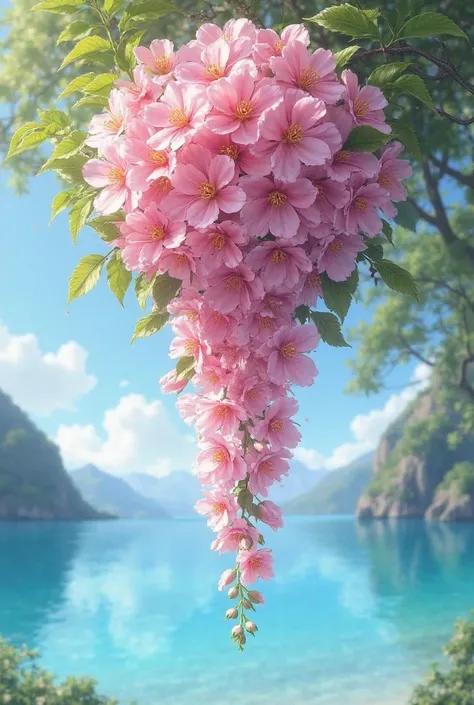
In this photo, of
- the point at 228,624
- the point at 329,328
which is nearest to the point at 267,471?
the point at 329,328

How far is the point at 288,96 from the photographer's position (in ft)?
3.41

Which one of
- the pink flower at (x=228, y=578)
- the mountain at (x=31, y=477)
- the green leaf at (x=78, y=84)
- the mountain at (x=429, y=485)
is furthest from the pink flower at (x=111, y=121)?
the mountain at (x=31, y=477)

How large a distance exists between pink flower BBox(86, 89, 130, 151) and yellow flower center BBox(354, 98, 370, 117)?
415 mm

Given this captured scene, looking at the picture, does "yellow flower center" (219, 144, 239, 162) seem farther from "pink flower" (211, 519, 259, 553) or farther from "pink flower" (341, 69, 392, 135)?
"pink flower" (211, 519, 259, 553)

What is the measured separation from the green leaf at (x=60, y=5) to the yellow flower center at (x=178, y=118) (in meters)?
0.41

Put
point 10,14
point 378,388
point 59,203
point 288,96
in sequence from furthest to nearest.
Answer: point 378,388
point 10,14
point 59,203
point 288,96

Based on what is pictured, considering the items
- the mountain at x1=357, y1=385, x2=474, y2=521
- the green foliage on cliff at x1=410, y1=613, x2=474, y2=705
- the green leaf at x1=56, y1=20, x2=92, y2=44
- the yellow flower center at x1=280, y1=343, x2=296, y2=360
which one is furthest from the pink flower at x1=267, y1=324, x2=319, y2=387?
the mountain at x1=357, y1=385, x2=474, y2=521

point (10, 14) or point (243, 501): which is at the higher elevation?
point (10, 14)

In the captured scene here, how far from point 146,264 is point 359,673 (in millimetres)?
11519

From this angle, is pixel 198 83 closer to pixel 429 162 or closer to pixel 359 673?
pixel 429 162

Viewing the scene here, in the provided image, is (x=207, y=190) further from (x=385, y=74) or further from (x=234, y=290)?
(x=385, y=74)

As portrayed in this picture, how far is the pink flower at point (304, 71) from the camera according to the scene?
3.56 ft

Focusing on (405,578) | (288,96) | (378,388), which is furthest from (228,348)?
(405,578)

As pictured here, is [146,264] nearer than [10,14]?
Yes
